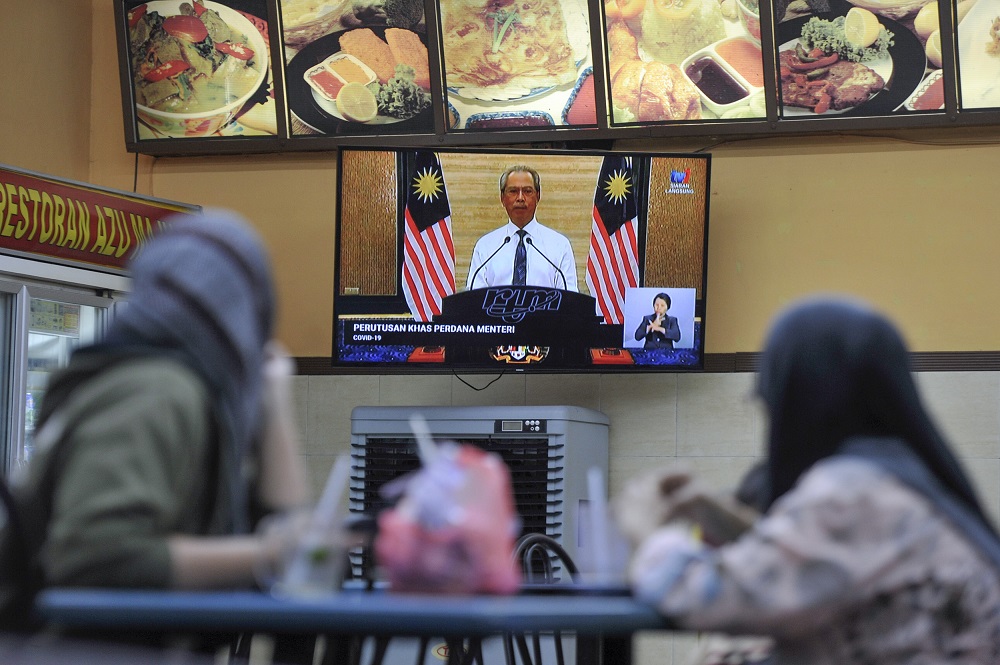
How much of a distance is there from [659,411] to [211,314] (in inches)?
150

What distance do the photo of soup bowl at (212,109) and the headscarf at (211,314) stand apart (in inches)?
160

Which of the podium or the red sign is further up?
the red sign

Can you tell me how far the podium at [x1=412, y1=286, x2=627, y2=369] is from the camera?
5.15 metres

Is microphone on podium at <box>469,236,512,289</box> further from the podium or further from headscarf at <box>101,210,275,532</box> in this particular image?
headscarf at <box>101,210,275,532</box>

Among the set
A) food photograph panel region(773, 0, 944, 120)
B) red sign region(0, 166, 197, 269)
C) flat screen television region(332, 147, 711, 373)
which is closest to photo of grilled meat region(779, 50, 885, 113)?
food photograph panel region(773, 0, 944, 120)

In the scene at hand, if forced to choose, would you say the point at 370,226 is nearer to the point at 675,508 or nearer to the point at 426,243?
the point at 426,243

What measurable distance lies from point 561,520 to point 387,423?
818 millimetres

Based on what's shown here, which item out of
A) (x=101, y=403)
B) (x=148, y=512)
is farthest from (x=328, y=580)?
(x=101, y=403)

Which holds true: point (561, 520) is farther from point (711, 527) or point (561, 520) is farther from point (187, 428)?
point (187, 428)

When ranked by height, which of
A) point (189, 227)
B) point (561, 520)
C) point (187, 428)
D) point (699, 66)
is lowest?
point (561, 520)

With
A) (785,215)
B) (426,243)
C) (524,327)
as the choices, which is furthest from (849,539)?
(785,215)

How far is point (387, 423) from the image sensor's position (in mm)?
4961

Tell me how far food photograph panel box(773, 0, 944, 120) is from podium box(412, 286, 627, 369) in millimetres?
1264

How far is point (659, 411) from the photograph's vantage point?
537cm
